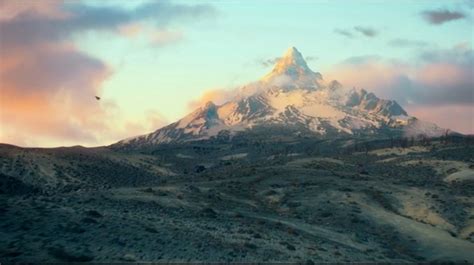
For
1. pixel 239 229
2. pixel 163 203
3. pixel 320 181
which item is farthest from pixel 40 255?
pixel 320 181

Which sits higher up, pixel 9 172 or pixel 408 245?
pixel 9 172

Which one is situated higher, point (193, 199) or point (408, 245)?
point (193, 199)

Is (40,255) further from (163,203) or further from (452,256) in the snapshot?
(452,256)

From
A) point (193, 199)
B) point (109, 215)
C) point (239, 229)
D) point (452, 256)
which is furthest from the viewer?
point (193, 199)

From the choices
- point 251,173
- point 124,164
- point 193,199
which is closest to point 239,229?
point 193,199

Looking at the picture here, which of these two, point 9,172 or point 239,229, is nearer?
point 239,229

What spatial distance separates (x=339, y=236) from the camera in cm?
6109

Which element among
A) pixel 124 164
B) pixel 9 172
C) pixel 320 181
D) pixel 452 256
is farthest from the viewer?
pixel 124 164

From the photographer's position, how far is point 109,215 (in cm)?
→ 4969

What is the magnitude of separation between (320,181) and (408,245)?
149ft

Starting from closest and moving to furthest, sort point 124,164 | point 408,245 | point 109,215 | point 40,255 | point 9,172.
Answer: point 40,255 < point 109,215 < point 408,245 < point 9,172 < point 124,164

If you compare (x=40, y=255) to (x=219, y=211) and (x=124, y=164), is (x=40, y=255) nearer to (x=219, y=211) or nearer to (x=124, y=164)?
(x=219, y=211)

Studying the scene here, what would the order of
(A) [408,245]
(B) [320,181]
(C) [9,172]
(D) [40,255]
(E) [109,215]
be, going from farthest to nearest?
(C) [9,172], (B) [320,181], (A) [408,245], (E) [109,215], (D) [40,255]

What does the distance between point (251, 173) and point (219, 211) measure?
61.6 meters
